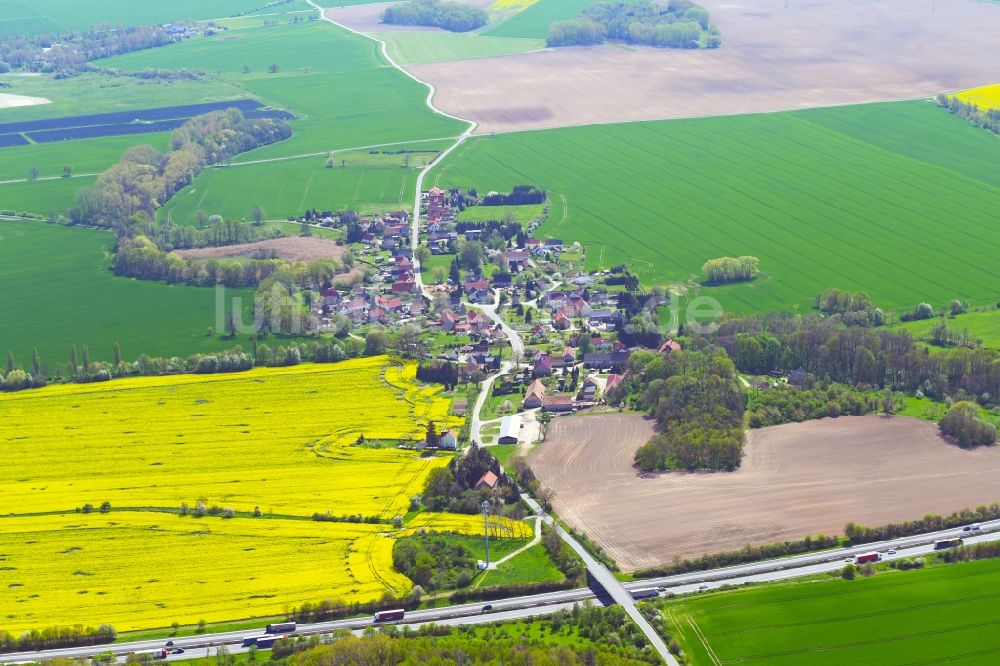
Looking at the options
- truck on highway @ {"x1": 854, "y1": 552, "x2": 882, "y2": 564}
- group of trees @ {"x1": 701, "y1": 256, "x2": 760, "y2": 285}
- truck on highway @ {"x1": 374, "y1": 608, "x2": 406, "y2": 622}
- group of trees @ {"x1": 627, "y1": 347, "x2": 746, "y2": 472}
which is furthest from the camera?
group of trees @ {"x1": 701, "y1": 256, "x2": 760, "y2": 285}

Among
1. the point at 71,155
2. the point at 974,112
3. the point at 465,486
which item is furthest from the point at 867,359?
the point at 71,155

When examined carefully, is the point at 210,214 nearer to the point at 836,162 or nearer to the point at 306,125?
the point at 306,125

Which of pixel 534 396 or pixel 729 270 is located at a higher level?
pixel 729 270

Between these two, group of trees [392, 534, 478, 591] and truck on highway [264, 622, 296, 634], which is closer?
truck on highway [264, 622, 296, 634]

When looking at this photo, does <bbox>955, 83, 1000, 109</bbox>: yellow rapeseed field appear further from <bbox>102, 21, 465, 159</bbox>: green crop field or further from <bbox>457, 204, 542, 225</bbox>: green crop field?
<bbox>457, 204, 542, 225</bbox>: green crop field

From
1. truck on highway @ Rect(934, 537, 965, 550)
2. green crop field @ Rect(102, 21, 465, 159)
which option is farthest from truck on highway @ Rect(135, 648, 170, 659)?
green crop field @ Rect(102, 21, 465, 159)

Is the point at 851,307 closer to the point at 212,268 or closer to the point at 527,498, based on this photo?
the point at 527,498

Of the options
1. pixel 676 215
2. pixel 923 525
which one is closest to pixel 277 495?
pixel 923 525
